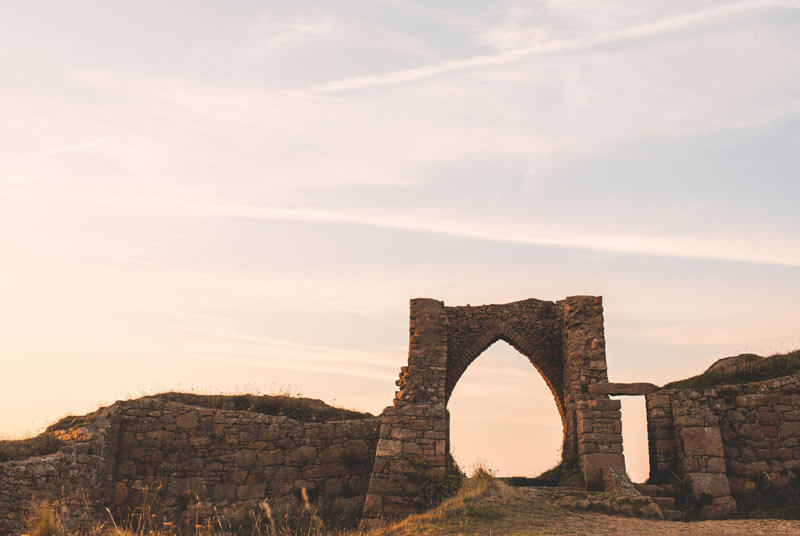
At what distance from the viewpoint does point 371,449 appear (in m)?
17.6

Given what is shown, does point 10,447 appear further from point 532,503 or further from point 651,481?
point 651,481

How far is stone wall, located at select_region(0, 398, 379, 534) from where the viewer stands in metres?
16.9

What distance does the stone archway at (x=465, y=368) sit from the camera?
52.6 feet

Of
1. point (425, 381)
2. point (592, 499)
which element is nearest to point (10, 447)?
point (425, 381)

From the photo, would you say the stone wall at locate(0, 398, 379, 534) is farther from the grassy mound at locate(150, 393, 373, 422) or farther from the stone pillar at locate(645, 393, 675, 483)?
the stone pillar at locate(645, 393, 675, 483)

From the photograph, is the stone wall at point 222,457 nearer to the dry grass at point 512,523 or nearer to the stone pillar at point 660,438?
the dry grass at point 512,523

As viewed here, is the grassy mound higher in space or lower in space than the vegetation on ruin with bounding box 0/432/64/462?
higher

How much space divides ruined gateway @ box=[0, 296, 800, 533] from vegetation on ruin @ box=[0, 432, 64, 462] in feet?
1.07

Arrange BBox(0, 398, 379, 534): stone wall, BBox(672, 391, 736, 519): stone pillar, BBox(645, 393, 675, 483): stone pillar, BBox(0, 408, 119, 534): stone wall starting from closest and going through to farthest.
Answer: BBox(0, 408, 119, 534): stone wall
BBox(672, 391, 736, 519): stone pillar
BBox(645, 393, 675, 483): stone pillar
BBox(0, 398, 379, 534): stone wall

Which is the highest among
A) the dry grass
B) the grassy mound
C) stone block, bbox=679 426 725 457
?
the grassy mound

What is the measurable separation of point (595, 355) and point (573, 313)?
4.22ft

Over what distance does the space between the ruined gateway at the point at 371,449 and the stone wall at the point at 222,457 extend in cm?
2

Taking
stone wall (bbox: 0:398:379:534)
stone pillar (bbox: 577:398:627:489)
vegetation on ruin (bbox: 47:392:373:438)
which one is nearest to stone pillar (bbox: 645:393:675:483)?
stone pillar (bbox: 577:398:627:489)

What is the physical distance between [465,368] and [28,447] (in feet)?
35.5
